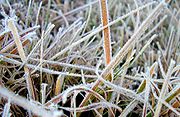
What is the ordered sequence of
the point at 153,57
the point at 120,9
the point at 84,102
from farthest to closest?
the point at 120,9
the point at 153,57
the point at 84,102

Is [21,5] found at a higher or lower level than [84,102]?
higher

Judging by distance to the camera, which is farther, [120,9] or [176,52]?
[120,9]

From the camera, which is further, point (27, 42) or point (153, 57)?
point (153, 57)

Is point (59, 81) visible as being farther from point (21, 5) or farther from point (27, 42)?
point (21, 5)

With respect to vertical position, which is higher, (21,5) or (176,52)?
(21,5)

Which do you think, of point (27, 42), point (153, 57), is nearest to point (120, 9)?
point (153, 57)

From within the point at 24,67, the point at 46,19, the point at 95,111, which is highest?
the point at 46,19

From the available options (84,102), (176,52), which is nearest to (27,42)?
(84,102)

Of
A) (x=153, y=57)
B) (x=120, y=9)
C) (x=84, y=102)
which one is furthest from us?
(x=120, y=9)

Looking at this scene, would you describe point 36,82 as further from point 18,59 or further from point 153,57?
point 153,57
